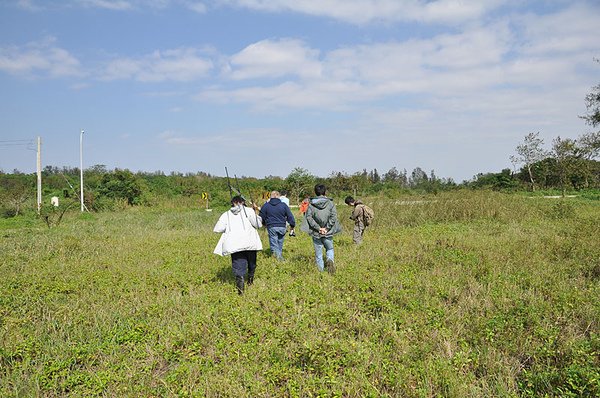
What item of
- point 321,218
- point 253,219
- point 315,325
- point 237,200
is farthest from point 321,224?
point 315,325

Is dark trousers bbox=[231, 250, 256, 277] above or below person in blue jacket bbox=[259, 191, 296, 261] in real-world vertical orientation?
below

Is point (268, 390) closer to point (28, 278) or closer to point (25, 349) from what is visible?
point (25, 349)

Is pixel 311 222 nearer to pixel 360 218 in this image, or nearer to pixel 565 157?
pixel 360 218

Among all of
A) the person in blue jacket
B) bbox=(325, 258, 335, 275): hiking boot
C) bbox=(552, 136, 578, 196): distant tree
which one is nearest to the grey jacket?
bbox=(325, 258, 335, 275): hiking boot

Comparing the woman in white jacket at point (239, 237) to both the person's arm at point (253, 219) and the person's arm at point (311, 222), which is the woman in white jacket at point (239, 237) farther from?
the person's arm at point (311, 222)

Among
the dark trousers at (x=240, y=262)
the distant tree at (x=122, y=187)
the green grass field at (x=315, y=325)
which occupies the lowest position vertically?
the green grass field at (x=315, y=325)

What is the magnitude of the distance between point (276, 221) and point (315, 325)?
4.68m

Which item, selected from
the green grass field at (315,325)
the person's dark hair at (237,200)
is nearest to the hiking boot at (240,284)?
the green grass field at (315,325)

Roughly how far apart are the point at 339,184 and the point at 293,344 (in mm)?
35495

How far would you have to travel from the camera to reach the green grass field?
3.80m

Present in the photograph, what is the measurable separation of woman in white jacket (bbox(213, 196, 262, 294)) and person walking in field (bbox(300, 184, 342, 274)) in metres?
1.33

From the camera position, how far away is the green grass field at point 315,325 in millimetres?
3805

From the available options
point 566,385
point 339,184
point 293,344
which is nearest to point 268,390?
point 293,344

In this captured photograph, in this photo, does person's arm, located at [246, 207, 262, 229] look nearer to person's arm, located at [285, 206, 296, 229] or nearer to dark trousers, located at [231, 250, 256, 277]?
dark trousers, located at [231, 250, 256, 277]
